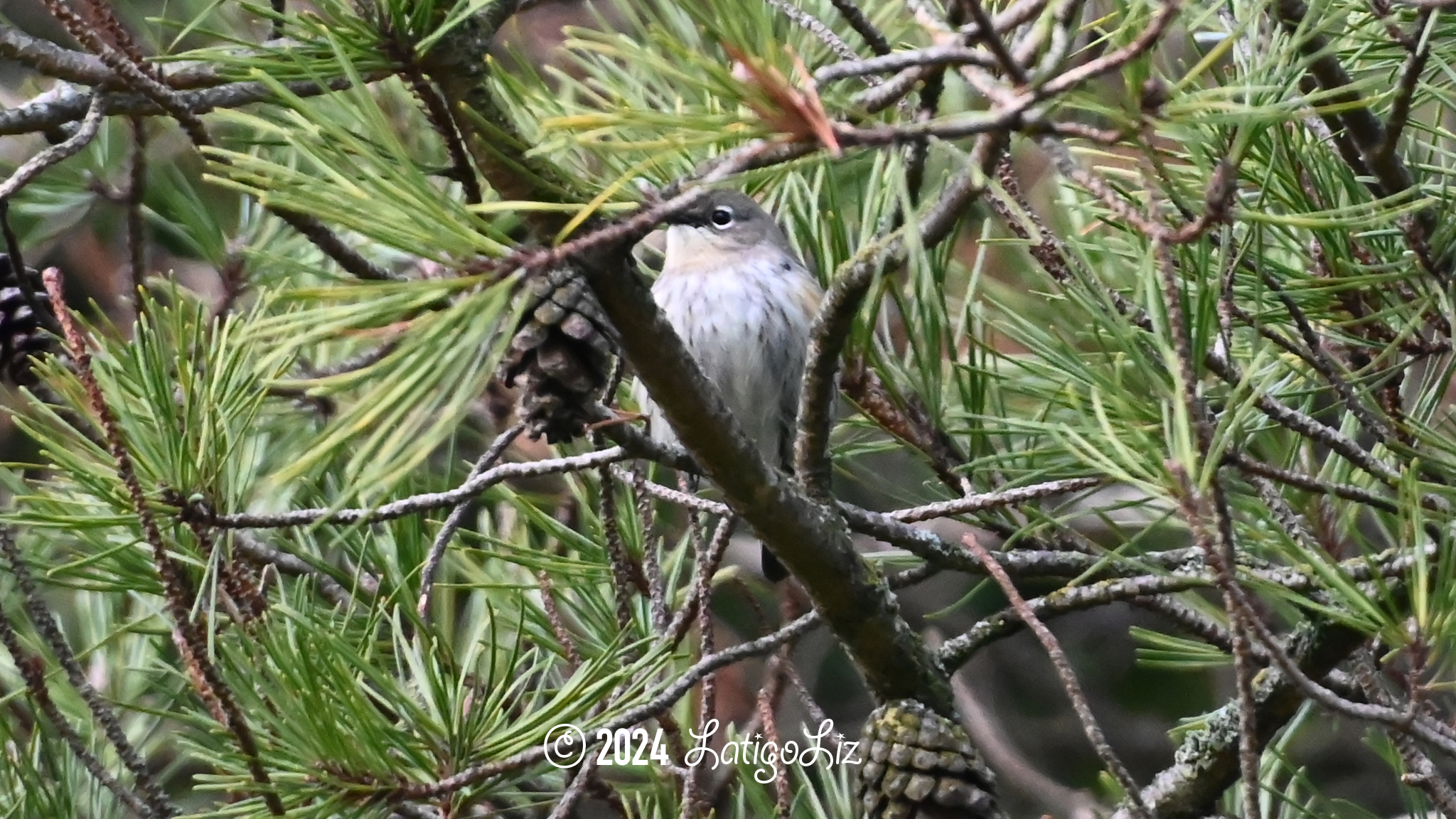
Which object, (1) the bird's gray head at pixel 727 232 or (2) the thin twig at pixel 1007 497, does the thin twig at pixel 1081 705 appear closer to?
(2) the thin twig at pixel 1007 497

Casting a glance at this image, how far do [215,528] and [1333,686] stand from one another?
3.54ft

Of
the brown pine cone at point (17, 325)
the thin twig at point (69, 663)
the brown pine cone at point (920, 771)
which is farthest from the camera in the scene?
the brown pine cone at point (17, 325)

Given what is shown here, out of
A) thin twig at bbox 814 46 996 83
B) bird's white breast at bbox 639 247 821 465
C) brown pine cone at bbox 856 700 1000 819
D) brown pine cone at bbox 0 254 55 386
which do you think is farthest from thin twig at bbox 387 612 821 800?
bird's white breast at bbox 639 247 821 465

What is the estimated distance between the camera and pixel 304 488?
1843 mm

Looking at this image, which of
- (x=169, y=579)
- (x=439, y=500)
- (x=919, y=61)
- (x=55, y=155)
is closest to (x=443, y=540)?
(x=439, y=500)

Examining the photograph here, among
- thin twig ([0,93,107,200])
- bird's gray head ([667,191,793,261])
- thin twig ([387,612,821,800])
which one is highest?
bird's gray head ([667,191,793,261])

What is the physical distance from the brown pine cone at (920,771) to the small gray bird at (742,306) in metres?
0.95

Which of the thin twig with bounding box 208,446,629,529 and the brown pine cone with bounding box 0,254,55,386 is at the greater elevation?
the brown pine cone with bounding box 0,254,55,386

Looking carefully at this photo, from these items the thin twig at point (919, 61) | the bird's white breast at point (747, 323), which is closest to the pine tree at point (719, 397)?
the thin twig at point (919, 61)

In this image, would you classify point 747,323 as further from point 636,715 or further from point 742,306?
point 636,715

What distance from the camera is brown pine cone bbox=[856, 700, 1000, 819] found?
1.29 m

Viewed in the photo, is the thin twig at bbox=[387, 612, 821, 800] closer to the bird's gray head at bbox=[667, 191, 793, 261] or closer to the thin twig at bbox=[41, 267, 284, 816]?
the thin twig at bbox=[41, 267, 284, 816]

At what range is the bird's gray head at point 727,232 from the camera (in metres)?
2.27

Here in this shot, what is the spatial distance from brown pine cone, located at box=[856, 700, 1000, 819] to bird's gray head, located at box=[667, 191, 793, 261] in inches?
42.0
